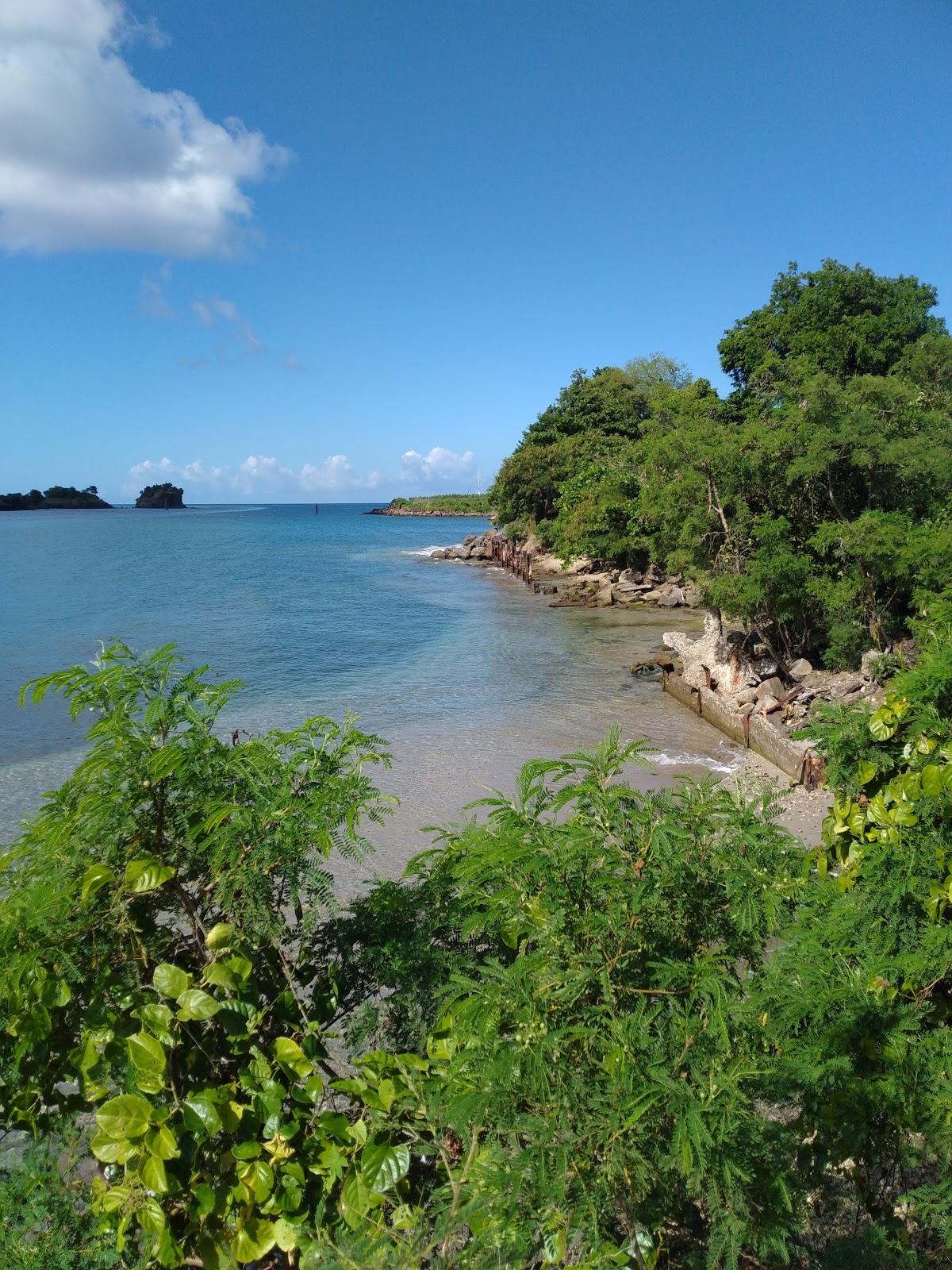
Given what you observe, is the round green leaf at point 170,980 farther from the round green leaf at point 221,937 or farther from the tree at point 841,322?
the tree at point 841,322

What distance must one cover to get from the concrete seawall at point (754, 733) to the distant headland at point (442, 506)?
119564 mm

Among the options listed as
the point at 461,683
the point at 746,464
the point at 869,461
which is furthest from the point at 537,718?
the point at 869,461

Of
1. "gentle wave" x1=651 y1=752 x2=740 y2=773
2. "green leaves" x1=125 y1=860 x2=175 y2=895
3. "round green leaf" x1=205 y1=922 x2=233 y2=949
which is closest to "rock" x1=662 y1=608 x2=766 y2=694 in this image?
"gentle wave" x1=651 y1=752 x2=740 y2=773

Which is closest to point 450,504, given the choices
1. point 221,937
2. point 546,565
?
point 546,565

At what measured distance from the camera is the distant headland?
14450cm

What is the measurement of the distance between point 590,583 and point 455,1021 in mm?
35244

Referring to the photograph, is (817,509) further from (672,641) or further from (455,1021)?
(455,1021)

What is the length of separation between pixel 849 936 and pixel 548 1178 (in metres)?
1.66

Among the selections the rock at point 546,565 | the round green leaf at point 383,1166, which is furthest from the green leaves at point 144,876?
the rock at point 546,565

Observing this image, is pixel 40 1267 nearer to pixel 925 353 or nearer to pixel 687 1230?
pixel 687 1230

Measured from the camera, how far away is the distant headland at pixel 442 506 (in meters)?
144

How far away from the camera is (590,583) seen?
36812 mm

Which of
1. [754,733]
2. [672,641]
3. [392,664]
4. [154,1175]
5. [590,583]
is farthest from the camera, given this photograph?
[590,583]

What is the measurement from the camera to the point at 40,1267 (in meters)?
2.22
